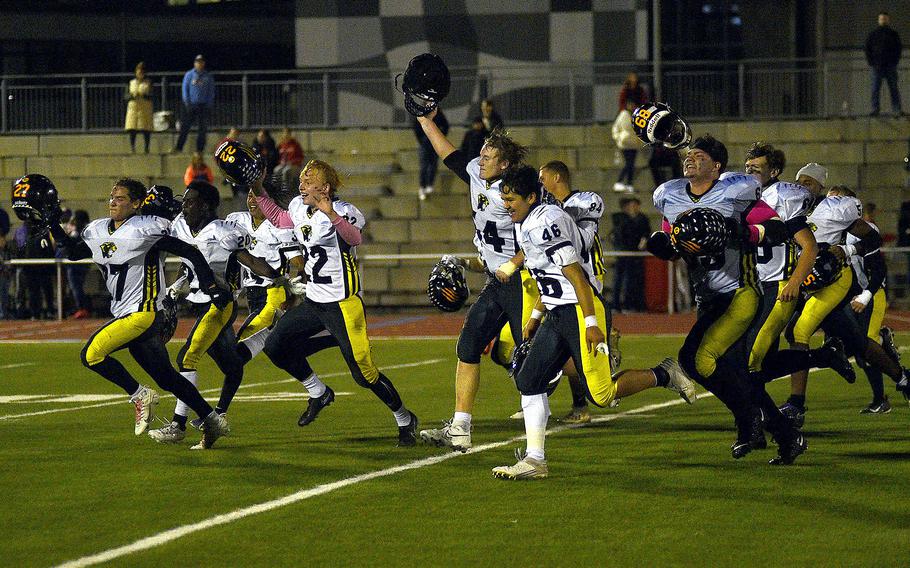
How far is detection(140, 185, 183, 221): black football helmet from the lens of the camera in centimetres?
1050

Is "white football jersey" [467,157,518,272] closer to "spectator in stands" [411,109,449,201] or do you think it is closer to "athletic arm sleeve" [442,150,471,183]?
"athletic arm sleeve" [442,150,471,183]

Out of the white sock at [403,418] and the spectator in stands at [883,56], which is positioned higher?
the spectator in stands at [883,56]

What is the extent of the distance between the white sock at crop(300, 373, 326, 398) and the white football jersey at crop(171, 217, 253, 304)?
850 millimetres

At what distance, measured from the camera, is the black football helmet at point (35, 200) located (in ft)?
31.1

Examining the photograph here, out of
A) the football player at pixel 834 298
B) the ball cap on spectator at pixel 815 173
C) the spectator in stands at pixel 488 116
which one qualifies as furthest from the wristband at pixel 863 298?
the spectator in stands at pixel 488 116

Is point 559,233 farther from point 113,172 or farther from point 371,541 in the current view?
point 113,172

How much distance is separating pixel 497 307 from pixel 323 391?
188 centimetres

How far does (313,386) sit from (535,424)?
2.78 m

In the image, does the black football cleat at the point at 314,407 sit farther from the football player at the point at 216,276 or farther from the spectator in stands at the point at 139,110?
the spectator in stands at the point at 139,110

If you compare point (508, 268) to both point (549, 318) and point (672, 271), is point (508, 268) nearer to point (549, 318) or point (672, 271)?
point (549, 318)

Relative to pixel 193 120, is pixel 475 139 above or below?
below

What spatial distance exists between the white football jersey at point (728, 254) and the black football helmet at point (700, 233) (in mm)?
383

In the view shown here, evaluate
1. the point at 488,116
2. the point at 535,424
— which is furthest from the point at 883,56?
the point at 535,424

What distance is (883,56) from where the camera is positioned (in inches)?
964
